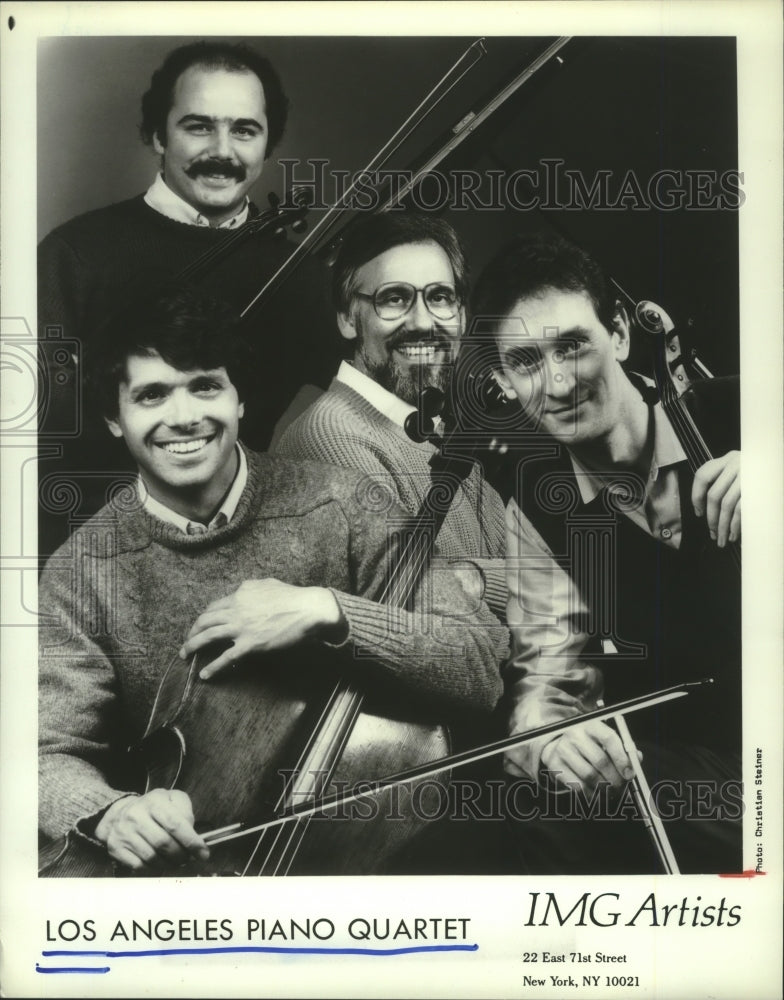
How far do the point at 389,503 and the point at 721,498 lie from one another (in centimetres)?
69

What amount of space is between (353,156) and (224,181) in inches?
10.4

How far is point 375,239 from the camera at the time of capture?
1.87 meters

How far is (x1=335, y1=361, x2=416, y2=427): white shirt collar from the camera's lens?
1.87 m

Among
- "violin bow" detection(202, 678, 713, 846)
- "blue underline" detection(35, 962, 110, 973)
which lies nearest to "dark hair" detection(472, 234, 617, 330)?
"violin bow" detection(202, 678, 713, 846)

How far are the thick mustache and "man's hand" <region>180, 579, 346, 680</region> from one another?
84 cm

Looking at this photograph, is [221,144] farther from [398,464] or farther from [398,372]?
[398,464]

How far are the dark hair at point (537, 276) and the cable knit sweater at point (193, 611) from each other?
1.54ft

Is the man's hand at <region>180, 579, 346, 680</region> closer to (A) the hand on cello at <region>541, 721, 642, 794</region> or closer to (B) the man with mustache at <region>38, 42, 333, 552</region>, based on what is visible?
(B) the man with mustache at <region>38, 42, 333, 552</region>

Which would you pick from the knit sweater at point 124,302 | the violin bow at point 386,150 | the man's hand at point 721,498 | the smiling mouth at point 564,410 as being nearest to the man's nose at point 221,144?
the knit sweater at point 124,302

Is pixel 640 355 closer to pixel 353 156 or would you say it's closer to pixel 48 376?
pixel 353 156

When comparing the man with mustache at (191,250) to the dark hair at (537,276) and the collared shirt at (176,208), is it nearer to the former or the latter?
the collared shirt at (176,208)

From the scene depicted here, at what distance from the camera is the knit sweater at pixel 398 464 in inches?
73.4

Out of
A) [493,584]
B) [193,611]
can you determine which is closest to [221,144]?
[193,611]


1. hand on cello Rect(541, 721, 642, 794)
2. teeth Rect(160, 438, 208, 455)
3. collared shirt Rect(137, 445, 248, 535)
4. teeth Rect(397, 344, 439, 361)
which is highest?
teeth Rect(397, 344, 439, 361)
